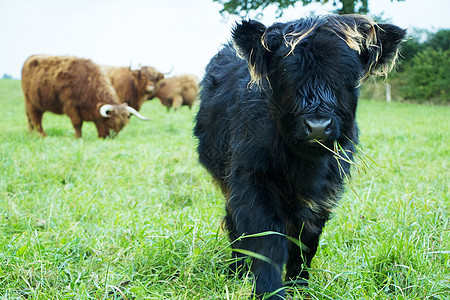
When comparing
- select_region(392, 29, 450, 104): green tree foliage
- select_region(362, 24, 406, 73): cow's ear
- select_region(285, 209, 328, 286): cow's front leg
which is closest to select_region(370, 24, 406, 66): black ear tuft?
select_region(362, 24, 406, 73): cow's ear

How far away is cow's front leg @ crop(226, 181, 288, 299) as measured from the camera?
1.96 m

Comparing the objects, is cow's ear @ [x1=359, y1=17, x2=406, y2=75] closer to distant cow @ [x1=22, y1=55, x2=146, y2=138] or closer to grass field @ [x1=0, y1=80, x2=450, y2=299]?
grass field @ [x1=0, y1=80, x2=450, y2=299]

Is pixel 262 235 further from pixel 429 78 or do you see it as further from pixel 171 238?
pixel 429 78

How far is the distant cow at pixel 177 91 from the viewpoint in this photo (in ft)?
58.7

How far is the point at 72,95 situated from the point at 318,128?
9.04m

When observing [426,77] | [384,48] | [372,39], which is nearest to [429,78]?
[426,77]

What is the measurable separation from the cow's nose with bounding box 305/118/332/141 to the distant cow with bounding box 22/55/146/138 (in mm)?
8428

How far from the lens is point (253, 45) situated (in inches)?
84.1

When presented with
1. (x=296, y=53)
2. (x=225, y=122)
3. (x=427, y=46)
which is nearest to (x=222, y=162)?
(x=225, y=122)

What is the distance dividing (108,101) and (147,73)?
3.75 m

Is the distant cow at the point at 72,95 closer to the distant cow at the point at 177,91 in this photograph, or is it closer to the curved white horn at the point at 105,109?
the curved white horn at the point at 105,109

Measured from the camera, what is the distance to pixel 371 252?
8.25 ft

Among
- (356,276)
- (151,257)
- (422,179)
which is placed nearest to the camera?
(356,276)

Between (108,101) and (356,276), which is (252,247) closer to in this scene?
(356,276)
